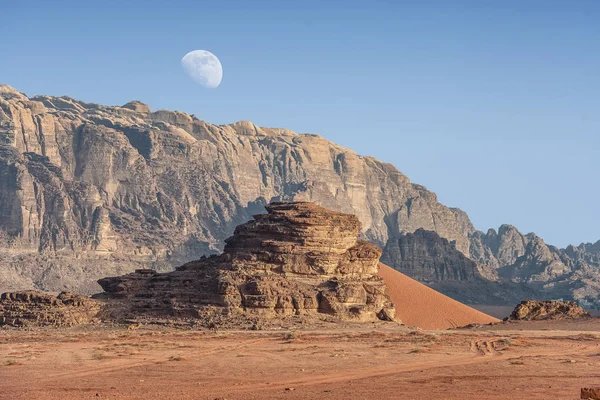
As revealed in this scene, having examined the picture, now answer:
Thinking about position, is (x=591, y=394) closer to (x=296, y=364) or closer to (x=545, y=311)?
(x=296, y=364)

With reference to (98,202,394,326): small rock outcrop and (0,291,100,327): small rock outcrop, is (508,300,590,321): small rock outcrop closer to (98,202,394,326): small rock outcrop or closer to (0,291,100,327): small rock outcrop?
(98,202,394,326): small rock outcrop

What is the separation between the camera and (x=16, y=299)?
69875 mm

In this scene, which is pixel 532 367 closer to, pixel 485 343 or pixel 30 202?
pixel 485 343

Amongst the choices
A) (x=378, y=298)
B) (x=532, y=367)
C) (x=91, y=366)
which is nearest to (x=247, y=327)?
(x=378, y=298)


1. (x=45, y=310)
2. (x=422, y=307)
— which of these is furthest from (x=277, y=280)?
(x=422, y=307)

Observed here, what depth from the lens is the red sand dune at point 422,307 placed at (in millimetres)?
84625

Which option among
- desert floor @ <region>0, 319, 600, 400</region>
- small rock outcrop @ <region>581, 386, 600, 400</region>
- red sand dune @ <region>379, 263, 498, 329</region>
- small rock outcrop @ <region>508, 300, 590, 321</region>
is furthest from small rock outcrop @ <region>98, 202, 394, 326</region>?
small rock outcrop @ <region>581, 386, 600, 400</region>

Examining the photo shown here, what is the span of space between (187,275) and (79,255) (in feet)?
405

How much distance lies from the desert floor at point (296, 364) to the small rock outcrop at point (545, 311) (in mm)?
12143

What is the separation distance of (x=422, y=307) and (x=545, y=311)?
9160 millimetres

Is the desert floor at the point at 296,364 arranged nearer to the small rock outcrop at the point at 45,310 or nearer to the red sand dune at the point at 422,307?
the small rock outcrop at the point at 45,310

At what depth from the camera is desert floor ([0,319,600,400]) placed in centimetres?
3862

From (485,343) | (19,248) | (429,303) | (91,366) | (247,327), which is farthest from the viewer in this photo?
(19,248)

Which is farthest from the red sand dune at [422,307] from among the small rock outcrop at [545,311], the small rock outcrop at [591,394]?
the small rock outcrop at [591,394]
